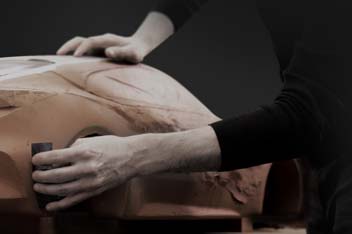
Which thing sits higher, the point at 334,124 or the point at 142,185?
the point at 334,124

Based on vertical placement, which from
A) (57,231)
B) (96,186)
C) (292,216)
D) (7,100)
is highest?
(7,100)

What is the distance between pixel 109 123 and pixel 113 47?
1.00 ft

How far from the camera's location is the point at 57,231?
1425 millimetres

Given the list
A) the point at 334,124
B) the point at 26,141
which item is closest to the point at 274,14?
the point at 334,124

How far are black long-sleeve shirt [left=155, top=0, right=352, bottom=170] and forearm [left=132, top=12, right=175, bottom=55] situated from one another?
58cm

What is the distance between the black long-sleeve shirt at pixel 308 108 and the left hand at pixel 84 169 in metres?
0.18

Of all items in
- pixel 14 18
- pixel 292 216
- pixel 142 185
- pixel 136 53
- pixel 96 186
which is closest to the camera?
pixel 96 186

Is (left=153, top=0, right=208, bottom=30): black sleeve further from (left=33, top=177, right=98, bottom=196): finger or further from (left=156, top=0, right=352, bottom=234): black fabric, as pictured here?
(left=33, top=177, right=98, bottom=196): finger

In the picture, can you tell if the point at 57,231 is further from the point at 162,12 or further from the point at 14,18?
the point at 14,18

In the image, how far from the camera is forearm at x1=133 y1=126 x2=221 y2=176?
3.93 feet

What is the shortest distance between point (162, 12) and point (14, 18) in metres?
1.23

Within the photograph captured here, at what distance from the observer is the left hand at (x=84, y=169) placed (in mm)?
1146

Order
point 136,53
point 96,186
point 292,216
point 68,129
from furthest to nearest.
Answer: point 292,216
point 136,53
point 68,129
point 96,186

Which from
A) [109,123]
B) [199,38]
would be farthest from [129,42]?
[199,38]
